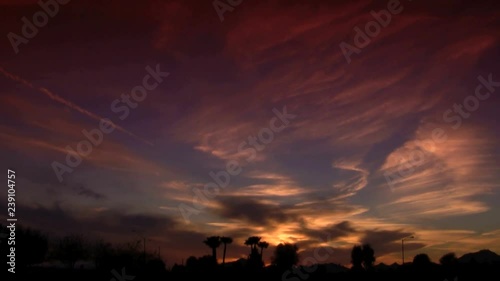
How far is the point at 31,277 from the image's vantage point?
180 feet

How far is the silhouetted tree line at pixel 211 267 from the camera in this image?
2269 inches

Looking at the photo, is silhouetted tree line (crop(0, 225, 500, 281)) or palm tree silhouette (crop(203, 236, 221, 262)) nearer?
silhouetted tree line (crop(0, 225, 500, 281))

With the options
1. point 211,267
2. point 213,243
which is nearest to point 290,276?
point 211,267

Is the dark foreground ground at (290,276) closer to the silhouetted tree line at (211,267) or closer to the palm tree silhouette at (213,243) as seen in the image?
the silhouetted tree line at (211,267)

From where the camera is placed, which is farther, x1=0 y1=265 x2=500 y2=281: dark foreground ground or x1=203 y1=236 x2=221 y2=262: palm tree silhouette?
x1=203 y1=236 x2=221 y2=262: palm tree silhouette

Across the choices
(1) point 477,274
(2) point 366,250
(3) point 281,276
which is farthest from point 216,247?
(1) point 477,274

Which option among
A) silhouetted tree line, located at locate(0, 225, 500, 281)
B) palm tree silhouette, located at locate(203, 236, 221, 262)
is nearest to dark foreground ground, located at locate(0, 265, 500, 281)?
silhouetted tree line, located at locate(0, 225, 500, 281)

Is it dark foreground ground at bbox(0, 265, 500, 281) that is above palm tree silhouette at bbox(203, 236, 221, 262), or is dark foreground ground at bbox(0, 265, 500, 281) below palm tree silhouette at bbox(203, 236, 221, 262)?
below

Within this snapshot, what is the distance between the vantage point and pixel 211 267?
236ft

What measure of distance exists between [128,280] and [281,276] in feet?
62.1

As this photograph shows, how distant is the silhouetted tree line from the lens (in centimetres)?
5762

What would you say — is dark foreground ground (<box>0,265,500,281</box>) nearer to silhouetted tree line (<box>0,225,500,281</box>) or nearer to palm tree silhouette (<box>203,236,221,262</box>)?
silhouetted tree line (<box>0,225,500,281</box>)

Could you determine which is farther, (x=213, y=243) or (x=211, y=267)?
(x=213, y=243)

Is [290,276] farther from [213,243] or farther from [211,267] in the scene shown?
[213,243]
